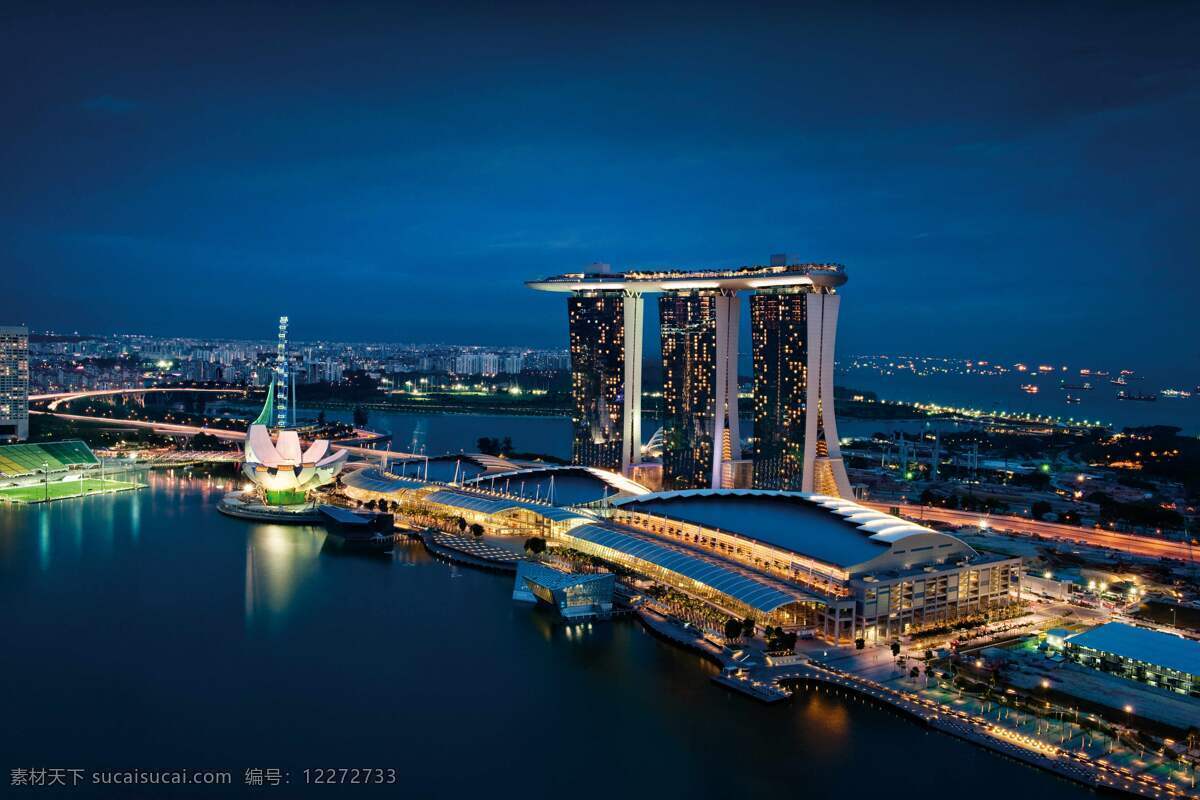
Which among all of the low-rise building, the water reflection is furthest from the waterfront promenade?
the water reflection

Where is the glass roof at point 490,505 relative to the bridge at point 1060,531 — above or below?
above

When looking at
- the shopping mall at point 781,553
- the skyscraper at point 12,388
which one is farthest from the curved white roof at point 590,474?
the skyscraper at point 12,388

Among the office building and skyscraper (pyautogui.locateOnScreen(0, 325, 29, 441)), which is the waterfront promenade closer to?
the office building

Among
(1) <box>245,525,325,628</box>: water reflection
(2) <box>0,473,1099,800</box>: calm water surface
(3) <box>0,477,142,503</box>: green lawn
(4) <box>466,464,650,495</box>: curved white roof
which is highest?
(4) <box>466,464,650,495</box>: curved white roof

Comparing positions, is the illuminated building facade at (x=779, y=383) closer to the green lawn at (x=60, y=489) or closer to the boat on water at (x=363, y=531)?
the boat on water at (x=363, y=531)

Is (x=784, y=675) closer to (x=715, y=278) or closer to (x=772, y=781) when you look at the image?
(x=772, y=781)

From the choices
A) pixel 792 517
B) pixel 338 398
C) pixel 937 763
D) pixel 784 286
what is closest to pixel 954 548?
pixel 792 517
